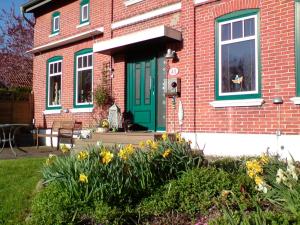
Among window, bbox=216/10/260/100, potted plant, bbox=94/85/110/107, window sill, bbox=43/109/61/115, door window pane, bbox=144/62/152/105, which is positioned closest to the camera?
window, bbox=216/10/260/100

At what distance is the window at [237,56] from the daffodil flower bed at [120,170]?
370cm

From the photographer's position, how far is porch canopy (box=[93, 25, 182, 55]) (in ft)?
30.9

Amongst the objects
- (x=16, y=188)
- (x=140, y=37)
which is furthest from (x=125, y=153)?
(x=140, y=37)

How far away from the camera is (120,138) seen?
966 centimetres

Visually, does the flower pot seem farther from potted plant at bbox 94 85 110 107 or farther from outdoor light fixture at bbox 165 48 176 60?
outdoor light fixture at bbox 165 48 176 60

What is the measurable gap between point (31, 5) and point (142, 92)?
Result: 7.82 meters

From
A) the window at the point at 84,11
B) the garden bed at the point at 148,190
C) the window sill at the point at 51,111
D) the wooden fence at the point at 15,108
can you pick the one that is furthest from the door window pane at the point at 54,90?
the garden bed at the point at 148,190

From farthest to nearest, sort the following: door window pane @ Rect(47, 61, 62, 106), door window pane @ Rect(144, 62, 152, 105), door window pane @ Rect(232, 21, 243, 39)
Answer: door window pane @ Rect(47, 61, 62, 106)
door window pane @ Rect(144, 62, 152, 105)
door window pane @ Rect(232, 21, 243, 39)

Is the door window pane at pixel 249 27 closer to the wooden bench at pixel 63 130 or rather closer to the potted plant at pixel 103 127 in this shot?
the potted plant at pixel 103 127

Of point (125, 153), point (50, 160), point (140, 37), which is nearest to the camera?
point (125, 153)

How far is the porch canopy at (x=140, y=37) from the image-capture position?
9.43 m

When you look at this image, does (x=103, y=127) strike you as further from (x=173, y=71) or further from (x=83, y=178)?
(x=83, y=178)

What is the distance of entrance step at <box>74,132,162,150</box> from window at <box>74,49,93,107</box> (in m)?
2.75

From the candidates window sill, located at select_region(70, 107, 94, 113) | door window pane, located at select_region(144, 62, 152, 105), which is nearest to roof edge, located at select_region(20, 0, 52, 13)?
window sill, located at select_region(70, 107, 94, 113)
